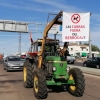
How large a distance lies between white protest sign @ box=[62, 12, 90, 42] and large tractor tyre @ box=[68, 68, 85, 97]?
1.57m

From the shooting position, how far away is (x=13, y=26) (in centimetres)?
4278

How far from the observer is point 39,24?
44188 millimetres

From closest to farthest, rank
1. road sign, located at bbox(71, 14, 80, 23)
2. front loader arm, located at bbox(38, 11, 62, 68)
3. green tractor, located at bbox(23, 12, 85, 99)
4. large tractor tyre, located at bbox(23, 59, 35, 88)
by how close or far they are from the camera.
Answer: road sign, located at bbox(71, 14, 80, 23), green tractor, located at bbox(23, 12, 85, 99), front loader arm, located at bbox(38, 11, 62, 68), large tractor tyre, located at bbox(23, 59, 35, 88)

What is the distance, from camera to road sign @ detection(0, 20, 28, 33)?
139 ft

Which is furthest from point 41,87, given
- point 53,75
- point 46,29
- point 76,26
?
point 76,26

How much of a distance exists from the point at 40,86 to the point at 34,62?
3.12 metres

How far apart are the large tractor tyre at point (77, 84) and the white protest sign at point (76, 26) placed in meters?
1.57

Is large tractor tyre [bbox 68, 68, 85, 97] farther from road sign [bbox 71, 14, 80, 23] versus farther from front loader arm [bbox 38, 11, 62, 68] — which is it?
road sign [bbox 71, 14, 80, 23]

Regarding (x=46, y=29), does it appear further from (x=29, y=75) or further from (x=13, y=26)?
(x=13, y=26)

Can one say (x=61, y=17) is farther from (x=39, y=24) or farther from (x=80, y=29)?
(x=39, y=24)

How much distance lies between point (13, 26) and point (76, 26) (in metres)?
35.1

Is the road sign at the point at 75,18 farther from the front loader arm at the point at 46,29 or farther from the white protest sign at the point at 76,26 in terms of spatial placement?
the front loader arm at the point at 46,29

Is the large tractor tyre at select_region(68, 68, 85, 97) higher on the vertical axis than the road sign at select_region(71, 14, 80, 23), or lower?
lower

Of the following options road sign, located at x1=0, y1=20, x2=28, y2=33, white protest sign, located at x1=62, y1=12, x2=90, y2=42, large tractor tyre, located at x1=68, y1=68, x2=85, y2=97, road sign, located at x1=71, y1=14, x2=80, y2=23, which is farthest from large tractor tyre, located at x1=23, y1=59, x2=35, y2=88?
road sign, located at x1=0, y1=20, x2=28, y2=33
